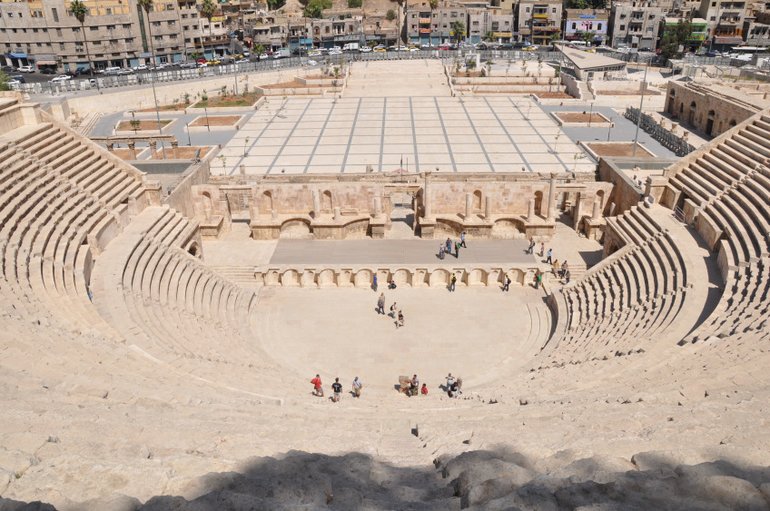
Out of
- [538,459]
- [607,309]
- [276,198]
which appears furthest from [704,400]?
[276,198]

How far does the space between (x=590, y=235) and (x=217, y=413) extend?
67.4 ft

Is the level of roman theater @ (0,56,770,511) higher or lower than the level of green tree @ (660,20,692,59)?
lower

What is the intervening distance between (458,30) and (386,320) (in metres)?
80.7

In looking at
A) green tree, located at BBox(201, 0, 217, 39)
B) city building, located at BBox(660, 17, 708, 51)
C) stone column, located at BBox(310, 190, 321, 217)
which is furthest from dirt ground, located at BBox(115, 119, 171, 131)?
city building, located at BBox(660, 17, 708, 51)

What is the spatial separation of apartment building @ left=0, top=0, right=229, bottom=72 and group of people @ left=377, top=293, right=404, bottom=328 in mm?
57007

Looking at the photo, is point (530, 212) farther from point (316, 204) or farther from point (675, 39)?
point (675, 39)

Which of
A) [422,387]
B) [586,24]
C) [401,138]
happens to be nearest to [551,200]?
[422,387]

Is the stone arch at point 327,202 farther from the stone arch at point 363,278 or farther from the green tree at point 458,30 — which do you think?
the green tree at point 458,30

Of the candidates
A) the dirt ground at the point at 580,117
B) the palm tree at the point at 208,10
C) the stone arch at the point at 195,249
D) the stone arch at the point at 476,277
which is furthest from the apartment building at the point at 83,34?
the stone arch at the point at 476,277

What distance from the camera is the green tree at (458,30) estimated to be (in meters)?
91.0

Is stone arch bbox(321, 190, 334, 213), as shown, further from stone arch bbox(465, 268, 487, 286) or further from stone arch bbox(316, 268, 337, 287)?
stone arch bbox(465, 268, 487, 286)

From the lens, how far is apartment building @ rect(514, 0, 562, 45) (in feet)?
303

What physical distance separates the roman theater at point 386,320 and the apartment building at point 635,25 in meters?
52.7

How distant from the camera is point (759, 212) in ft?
62.8
